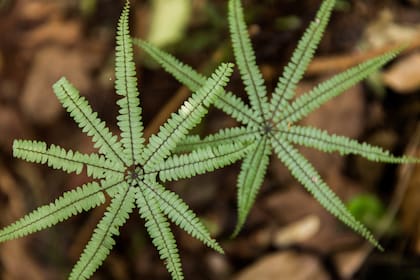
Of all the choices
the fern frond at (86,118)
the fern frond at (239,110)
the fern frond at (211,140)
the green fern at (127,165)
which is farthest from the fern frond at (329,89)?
the fern frond at (86,118)

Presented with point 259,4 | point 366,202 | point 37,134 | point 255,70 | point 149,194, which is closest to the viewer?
point 149,194

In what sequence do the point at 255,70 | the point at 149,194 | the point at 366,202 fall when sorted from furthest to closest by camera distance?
the point at 366,202, the point at 255,70, the point at 149,194

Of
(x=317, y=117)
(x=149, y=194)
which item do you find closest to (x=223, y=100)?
(x=149, y=194)

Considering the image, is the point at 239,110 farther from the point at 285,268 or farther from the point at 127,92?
the point at 285,268

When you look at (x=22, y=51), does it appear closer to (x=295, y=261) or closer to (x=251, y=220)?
(x=251, y=220)

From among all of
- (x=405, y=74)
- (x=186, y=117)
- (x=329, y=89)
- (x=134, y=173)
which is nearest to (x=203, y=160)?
(x=186, y=117)

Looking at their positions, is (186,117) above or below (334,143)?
above

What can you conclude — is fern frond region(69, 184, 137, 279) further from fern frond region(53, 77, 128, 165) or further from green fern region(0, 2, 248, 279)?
fern frond region(53, 77, 128, 165)
